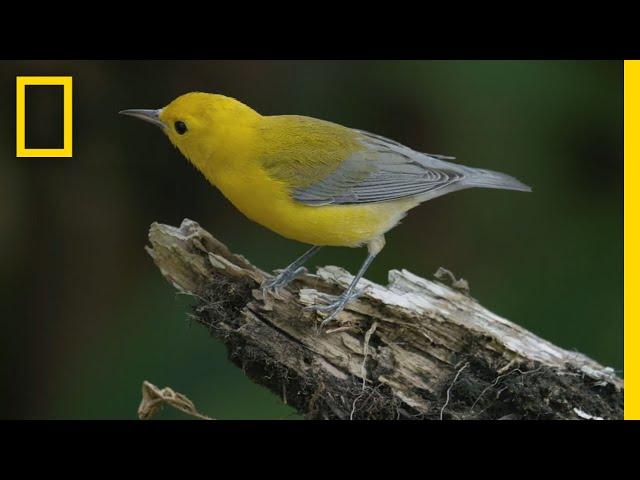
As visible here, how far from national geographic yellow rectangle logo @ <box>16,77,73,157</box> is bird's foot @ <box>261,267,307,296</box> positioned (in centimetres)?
167

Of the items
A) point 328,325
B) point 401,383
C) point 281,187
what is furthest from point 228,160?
point 401,383

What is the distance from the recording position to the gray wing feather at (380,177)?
5648 millimetres

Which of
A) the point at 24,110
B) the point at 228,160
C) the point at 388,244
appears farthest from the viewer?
the point at 388,244

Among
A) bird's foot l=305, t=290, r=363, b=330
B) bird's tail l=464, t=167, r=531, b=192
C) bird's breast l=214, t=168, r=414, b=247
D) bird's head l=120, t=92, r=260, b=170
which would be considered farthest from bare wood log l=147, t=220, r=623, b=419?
bird's tail l=464, t=167, r=531, b=192

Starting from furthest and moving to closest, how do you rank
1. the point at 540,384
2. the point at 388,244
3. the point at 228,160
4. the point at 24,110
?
1. the point at 388,244
2. the point at 24,110
3. the point at 228,160
4. the point at 540,384

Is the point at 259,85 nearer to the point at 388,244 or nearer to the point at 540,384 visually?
the point at 388,244

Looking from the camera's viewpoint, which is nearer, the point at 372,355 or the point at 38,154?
the point at 372,355

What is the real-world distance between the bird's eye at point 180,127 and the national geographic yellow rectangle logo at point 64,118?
2.96 ft

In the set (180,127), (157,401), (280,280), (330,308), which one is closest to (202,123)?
(180,127)

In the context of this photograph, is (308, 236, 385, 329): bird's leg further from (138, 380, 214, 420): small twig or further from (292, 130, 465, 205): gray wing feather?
(138, 380, 214, 420): small twig

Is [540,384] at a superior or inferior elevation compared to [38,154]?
inferior

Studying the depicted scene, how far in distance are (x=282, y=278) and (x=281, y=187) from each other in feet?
1.68

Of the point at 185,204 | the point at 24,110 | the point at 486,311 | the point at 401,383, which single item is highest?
the point at 24,110

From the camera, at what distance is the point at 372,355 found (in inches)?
206
